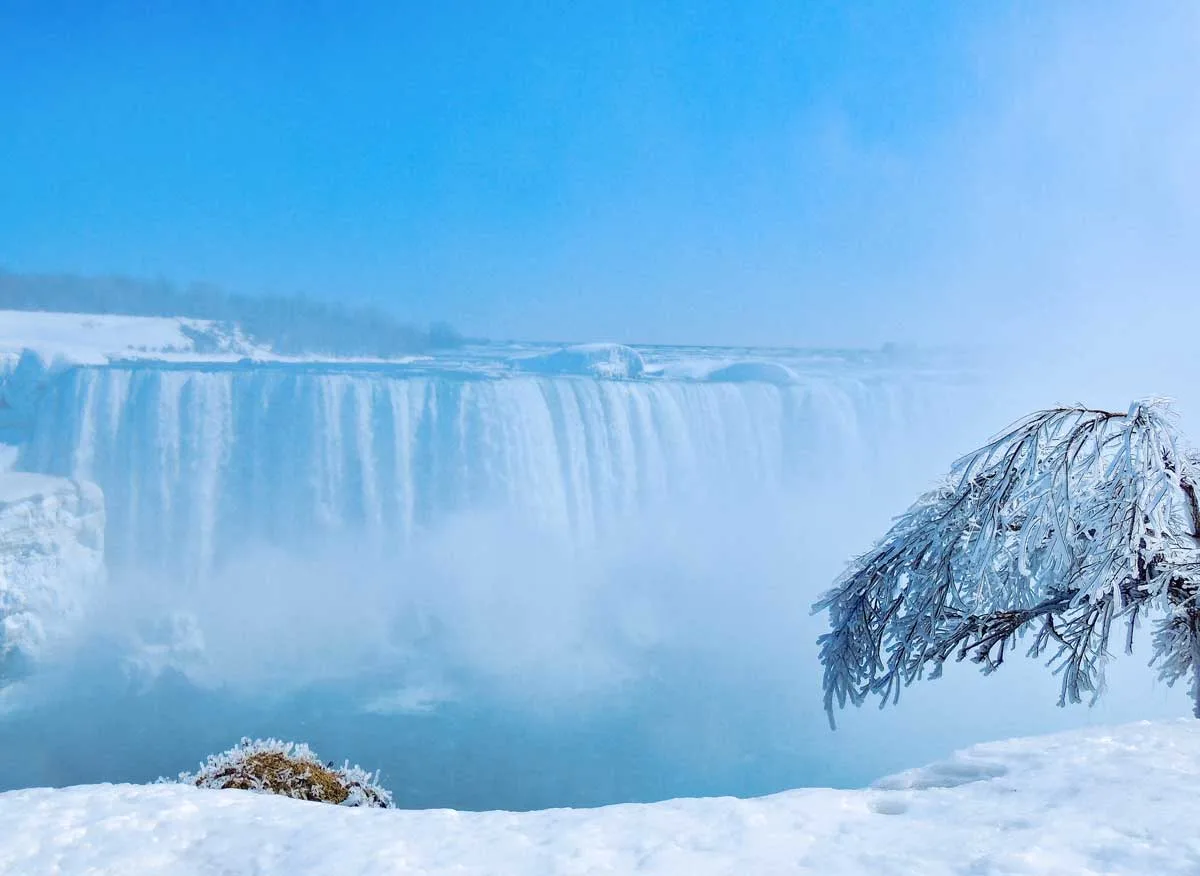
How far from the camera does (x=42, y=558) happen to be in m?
21.6

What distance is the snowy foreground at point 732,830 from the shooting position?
259cm

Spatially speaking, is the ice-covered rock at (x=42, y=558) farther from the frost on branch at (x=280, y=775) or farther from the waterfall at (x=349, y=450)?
the frost on branch at (x=280, y=775)

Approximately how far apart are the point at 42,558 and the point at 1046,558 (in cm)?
2348

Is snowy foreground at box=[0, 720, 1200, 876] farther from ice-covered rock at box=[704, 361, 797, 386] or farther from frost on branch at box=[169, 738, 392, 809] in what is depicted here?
ice-covered rock at box=[704, 361, 797, 386]

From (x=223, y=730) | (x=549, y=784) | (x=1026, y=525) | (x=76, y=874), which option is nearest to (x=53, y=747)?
(x=223, y=730)

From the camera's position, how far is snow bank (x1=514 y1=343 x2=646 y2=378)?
109ft

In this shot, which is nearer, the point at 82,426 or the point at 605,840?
the point at 605,840

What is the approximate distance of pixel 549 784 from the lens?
1806cm

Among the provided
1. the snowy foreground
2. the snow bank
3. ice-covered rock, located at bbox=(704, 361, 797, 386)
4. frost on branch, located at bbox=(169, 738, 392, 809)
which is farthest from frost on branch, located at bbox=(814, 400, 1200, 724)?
the snow bank

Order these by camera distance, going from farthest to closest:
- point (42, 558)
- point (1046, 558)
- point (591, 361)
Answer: point (591, 361) → point (42, 558) → point (1046, 558)

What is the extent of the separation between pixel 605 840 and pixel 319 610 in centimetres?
2498

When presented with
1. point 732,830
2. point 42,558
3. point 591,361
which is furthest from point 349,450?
point 732,830

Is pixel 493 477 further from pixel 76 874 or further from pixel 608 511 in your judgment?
pixel 76 874

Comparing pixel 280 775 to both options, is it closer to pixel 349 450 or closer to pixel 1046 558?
pixel 1046 558
